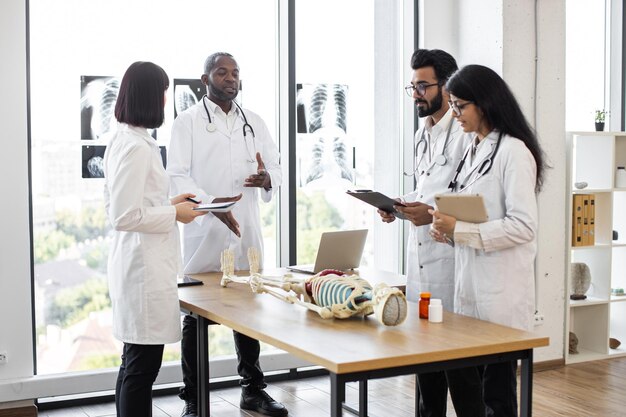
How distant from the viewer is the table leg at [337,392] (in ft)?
7.10

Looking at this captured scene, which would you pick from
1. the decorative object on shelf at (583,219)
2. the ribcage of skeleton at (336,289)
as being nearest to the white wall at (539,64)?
the decorative object on shelf at (583,219)

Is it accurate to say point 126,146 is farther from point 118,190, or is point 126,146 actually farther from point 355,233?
point 355,233

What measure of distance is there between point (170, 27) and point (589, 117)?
3196 mm

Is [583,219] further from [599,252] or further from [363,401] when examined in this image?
[363,401]

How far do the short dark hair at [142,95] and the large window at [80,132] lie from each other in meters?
1.59

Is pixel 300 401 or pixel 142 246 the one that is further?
pixel 300 401

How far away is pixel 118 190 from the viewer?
2.88m

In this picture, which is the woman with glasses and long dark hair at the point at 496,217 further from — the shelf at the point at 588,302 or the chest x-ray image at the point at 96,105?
the shelf at the point at 588,302

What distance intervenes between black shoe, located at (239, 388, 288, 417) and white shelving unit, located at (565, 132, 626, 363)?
2173 mm

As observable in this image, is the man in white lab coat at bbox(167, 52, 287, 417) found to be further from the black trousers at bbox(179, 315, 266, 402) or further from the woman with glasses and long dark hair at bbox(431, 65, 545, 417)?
the woman with glasses and long dark hair at bbox(431, 65, 545, 417)

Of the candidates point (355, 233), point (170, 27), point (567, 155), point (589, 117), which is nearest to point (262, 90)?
point (170, 27)

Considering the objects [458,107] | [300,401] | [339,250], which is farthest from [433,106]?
[300,401]

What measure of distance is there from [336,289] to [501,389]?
0.67 metres

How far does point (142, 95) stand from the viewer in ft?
9.79
